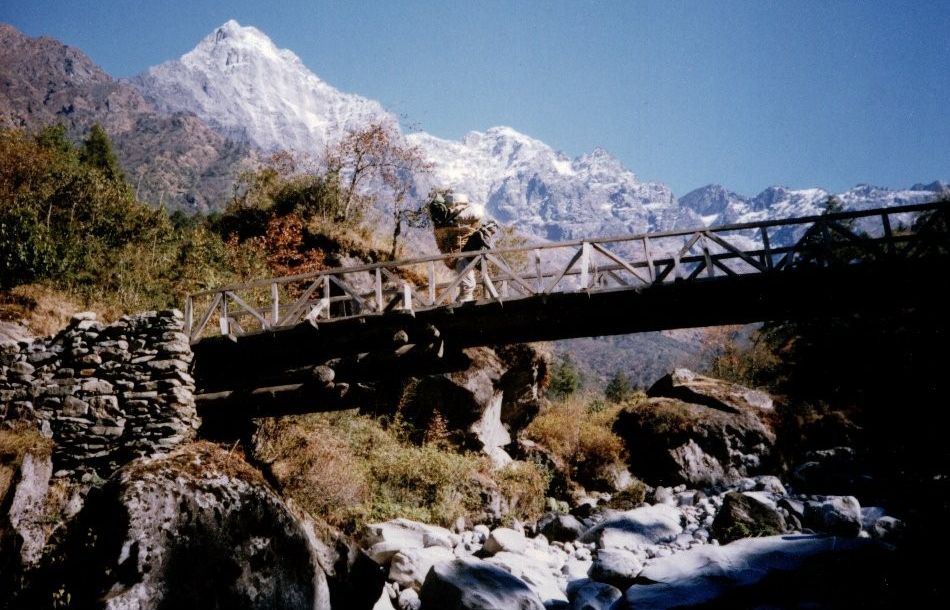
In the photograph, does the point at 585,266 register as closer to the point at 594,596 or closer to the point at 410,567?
the point at 594,596

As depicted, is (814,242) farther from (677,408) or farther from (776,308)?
(677,408)

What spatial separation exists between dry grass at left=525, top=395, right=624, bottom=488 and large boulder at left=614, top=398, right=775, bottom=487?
2.89 feet

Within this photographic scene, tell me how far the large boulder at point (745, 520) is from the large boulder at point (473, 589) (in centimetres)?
537

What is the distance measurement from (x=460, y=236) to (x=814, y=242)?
979cm

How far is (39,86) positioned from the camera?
136 metres

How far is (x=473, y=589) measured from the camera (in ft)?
21.7

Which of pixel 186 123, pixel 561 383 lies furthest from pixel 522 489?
pixel 186 123

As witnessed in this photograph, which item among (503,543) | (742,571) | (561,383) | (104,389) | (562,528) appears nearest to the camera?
(742,571)

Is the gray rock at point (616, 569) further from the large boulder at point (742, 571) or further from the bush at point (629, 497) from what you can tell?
the bush at point (629, 497)

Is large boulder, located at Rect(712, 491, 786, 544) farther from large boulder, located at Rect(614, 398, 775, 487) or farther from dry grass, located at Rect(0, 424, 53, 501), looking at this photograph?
dry grass, located at Rect(0, 424, 53, 501)

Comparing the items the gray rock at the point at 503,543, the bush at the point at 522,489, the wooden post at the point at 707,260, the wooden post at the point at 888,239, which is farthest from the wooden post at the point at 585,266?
the bush at the point at 522,489

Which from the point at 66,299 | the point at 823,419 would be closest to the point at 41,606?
the point at 66,299

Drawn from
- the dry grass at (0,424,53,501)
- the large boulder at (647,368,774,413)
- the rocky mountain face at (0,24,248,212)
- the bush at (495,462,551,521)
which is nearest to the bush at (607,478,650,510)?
the bush at (495,462,551,521)

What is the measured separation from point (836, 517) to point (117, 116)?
166m
